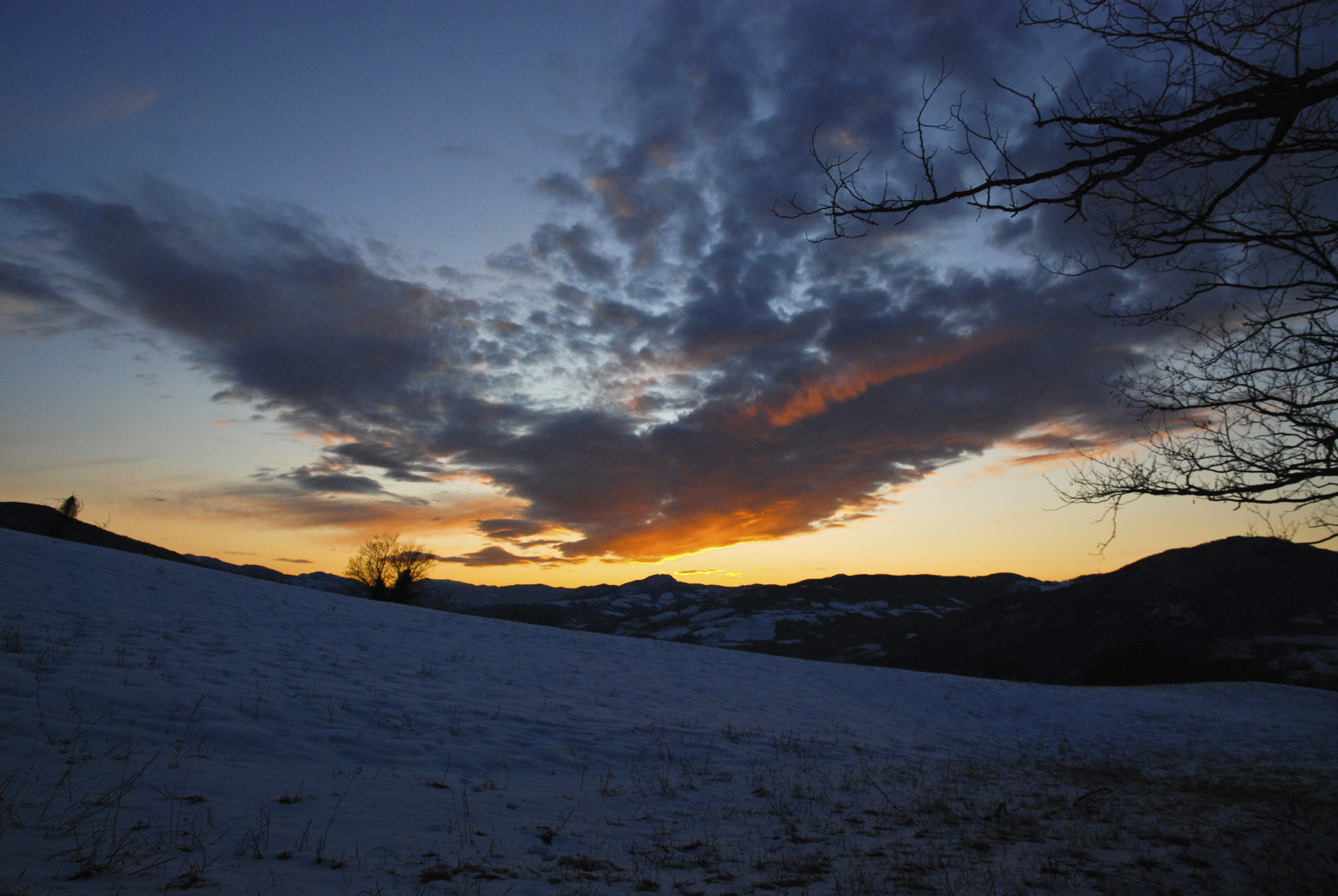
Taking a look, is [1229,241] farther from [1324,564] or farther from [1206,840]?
[1324,564]

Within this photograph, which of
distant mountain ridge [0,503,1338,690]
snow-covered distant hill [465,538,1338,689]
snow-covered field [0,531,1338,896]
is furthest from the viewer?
snow-covered distant hill [465,538,1338,689]

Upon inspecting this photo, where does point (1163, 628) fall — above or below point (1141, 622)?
below

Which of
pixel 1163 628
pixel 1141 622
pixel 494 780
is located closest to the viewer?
pixel 494 780

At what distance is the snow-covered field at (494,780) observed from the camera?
16.6 ft

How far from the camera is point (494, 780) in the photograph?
8336 mm

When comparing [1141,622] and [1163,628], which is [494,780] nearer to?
[1163,628]

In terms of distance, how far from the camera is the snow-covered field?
5.07m

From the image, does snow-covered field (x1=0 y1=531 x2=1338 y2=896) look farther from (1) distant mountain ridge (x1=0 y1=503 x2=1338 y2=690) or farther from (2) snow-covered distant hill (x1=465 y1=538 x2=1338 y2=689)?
(2) snow-covered distant hill (x1=465 y1=538 x2=1338 y2=689)

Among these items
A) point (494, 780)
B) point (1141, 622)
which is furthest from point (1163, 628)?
point (494, 780)

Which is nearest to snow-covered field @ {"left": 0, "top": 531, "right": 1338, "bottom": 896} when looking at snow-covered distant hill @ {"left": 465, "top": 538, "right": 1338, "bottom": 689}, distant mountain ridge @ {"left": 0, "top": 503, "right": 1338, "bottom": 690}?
distant mountain ridge @ {"left": 0, "top": 503, "right": 1338, "bottom": 690}

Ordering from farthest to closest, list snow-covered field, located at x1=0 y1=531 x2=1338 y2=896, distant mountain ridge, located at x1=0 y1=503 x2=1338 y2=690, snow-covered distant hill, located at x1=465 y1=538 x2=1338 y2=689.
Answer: snow-covered distant hill, located at x1=465 y1=538 x2=1338 y2=689 → distant mountain ridge, located at x1=0 y1=503 x2=1338 y2=690 → snow-covered field, located at x1=0 y1=531 x2=1338 y2=896

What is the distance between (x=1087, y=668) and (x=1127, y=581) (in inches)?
2378

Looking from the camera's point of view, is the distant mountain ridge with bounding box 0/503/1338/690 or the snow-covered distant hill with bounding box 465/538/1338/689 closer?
the distant mountain ridge with bounding box 0/503/1338/690

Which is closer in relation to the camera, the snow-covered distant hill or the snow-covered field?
the snow-covered field
